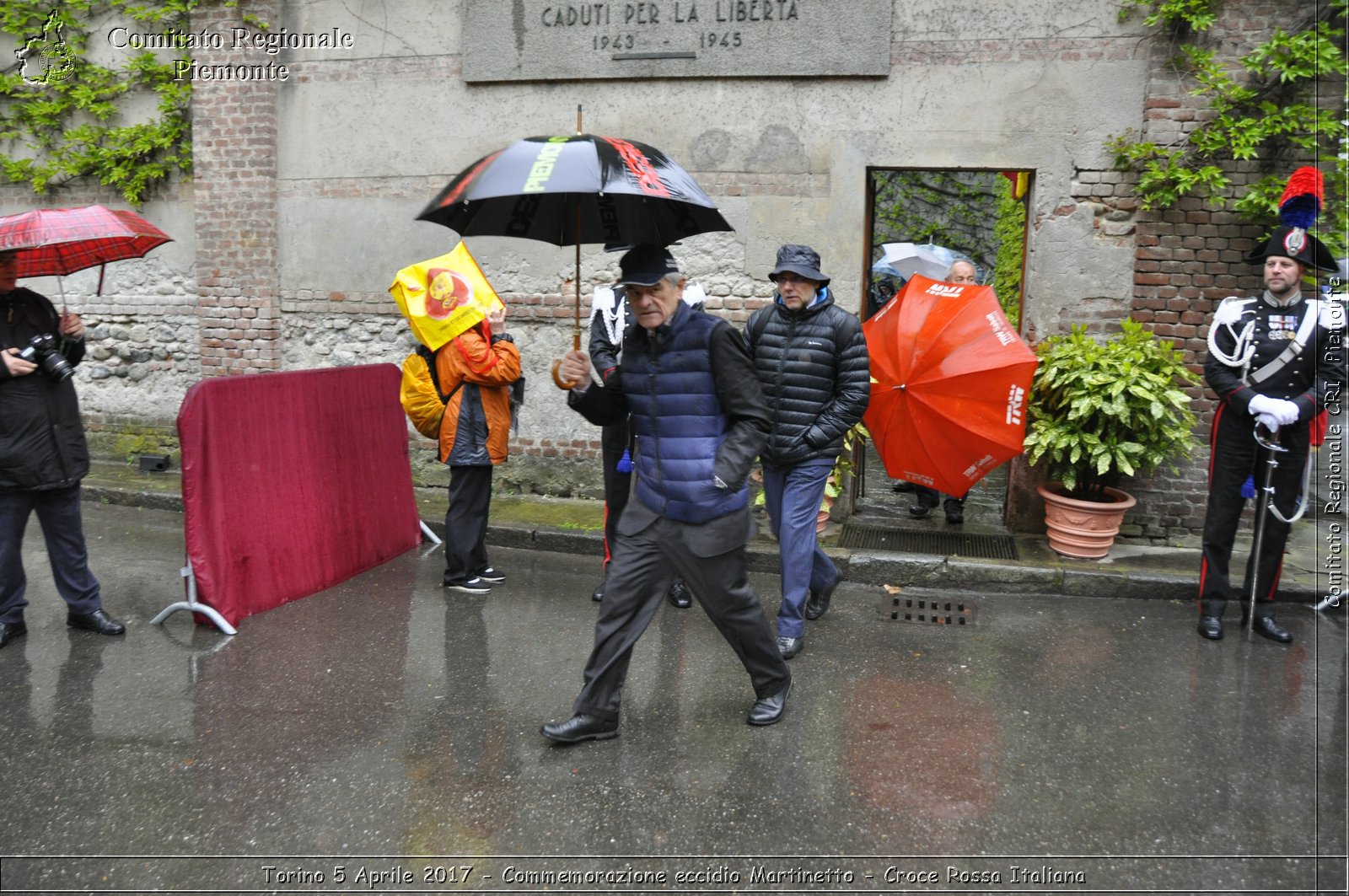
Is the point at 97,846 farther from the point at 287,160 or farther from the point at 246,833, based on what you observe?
the point at 287,160

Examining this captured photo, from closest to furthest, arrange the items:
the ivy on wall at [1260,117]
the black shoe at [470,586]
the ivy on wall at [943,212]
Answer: the black shoe at [470,586] → the ivy on wall at [1260,117] → the ivy on wall at [943,212]

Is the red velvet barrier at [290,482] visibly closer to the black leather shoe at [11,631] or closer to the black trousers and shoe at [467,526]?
the black trousers and shoe at [467,526]

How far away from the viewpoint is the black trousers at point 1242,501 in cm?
556

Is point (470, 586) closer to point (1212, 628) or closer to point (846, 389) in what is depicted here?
point (846, 389)

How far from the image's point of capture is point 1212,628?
5.57 meters

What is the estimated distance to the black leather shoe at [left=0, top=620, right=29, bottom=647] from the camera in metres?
5.24

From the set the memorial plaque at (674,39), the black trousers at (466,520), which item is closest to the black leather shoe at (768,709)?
the black trousers at (466,520)

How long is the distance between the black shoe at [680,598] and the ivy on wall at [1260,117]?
4.09 metres

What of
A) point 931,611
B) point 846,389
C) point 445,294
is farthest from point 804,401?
point 445,294

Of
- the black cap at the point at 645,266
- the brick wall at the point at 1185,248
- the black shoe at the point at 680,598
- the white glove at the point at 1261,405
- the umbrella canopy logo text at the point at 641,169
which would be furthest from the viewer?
the brick wall at the point at 1185,248

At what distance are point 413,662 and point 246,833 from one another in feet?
5.31

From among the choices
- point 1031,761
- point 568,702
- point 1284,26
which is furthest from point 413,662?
point 1284,26

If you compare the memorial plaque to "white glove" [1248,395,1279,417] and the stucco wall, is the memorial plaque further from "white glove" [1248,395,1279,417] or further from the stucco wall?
"white glove" [1248,395,1279,417]

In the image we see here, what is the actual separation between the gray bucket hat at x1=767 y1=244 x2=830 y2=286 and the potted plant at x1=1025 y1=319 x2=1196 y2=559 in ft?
7.36
